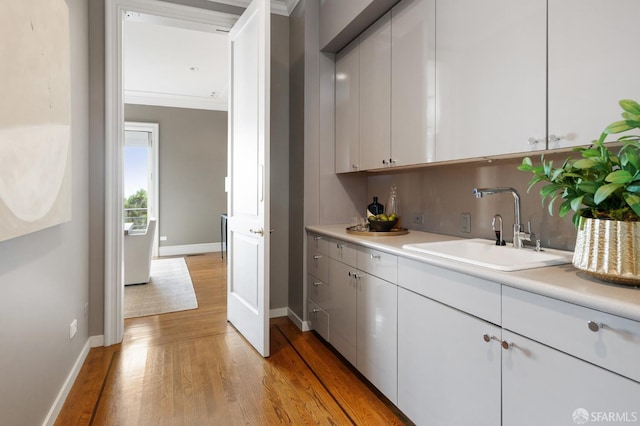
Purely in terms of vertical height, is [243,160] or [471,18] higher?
[471,18]

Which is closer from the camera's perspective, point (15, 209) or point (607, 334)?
point (607, 334)

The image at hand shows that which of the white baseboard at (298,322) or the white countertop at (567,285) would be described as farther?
the white baseboard at (298,322)

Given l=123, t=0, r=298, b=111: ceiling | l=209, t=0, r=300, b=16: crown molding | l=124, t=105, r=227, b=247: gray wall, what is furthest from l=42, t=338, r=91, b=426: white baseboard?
l=124, t=105, r=227, b=247: gray wall

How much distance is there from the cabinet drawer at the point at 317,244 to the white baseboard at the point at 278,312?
732mm

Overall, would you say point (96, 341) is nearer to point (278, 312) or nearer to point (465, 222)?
point (278, 312)

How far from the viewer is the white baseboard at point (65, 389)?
1.68 metres

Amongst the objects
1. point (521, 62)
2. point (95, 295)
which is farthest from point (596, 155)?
point (95, 295)

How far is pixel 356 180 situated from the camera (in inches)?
119

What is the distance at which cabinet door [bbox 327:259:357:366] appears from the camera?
2148 millimetres

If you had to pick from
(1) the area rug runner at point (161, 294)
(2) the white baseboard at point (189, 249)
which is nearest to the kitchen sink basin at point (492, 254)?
(1) the area rug runner at point (161, 294)

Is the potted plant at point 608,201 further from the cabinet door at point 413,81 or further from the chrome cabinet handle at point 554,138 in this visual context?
the cabinet door at point 413,81

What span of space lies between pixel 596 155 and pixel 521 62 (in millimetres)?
601

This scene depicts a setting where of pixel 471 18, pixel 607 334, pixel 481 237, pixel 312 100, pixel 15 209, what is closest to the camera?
pixel 607 334

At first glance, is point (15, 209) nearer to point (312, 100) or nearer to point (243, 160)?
point (243, 160)
